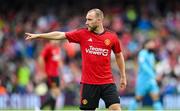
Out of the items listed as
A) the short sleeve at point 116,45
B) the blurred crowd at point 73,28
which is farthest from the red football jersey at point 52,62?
the blurred crowd at point 73,28

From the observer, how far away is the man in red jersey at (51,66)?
59.2ft

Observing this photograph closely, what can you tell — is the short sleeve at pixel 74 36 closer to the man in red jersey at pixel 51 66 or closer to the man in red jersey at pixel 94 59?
the man in red jersey at pixel 94 59

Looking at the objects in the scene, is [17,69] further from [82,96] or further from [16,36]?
[82,96]

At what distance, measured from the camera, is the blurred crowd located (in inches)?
999

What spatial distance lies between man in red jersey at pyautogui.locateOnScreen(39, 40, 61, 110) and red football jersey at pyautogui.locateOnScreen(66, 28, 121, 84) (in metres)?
5.18

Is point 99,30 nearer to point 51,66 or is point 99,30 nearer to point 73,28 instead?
point 51,66

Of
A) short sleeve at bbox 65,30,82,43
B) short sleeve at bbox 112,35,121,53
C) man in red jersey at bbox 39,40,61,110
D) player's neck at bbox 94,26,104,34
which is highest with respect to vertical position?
player's neck at bbox 94,26,104,34

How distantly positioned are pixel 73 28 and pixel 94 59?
1581 cm

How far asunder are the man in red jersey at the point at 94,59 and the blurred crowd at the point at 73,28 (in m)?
11.5

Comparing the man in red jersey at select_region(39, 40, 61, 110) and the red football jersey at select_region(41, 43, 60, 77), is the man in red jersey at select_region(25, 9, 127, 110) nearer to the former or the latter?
the man in red jersey at select_region(39, 40, 61, 110)

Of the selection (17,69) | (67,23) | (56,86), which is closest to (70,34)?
(56,86)

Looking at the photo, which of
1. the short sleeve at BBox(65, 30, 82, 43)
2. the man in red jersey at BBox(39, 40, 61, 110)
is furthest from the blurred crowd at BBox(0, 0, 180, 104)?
the short sleeve at BBox(65, 30, 82, 43)

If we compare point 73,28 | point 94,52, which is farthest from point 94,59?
point 73,28

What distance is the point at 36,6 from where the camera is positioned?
30703 mm
